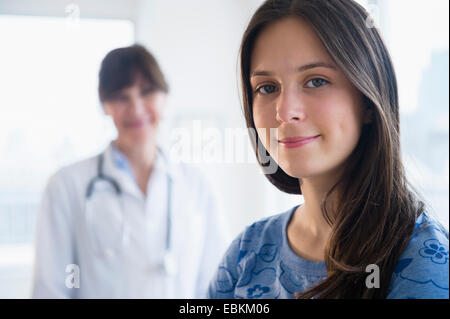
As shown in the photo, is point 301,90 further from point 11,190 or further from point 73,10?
point 11,190

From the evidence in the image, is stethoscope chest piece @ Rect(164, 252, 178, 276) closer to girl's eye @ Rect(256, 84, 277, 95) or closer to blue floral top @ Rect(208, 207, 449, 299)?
blue floral top @ Rect(208, 207, 449, 299)

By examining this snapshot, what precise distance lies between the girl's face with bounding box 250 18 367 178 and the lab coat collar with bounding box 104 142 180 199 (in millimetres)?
558

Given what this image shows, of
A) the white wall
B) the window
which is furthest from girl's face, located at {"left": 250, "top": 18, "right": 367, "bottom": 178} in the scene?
the window

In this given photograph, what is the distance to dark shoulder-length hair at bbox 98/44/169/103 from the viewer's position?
91cm

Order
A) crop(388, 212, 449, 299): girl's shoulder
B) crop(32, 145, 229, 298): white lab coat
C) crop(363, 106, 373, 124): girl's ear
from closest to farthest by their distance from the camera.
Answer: crop(388, 212, 449, 299): girl's shoulder, crop(363, 106, 373, 124): girl's ear, crop(32, 145, 229, 298): white lab coat

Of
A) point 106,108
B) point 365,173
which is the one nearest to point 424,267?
point 365,173

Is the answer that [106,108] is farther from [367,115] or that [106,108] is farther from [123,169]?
[367,115]

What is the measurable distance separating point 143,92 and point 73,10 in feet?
0.84

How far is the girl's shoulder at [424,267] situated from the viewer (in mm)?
361

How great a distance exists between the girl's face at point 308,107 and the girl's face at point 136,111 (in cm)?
52

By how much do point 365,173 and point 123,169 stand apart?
634mm

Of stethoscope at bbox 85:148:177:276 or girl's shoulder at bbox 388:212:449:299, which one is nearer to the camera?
girl's shoulder at bbox 388:212:449:299

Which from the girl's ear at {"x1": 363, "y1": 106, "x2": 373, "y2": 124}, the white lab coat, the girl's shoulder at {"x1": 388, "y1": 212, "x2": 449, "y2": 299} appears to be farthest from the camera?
the white lab coat

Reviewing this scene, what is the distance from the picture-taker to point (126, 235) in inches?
36.9
